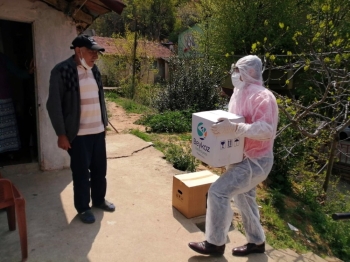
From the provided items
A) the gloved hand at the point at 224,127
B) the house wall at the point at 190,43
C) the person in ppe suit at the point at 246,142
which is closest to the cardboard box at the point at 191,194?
the person in ppe suit at the point at 246,142

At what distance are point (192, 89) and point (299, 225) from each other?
6.08 metres

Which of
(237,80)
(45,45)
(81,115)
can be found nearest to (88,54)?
(81,115)

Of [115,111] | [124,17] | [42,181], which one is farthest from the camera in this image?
[124,17]

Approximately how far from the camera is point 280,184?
618 cm

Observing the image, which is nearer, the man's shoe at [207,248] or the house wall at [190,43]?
the man's shoe at [207,248]

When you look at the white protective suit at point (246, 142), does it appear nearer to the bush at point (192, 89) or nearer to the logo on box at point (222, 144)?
the logo on box at point (222, 144)

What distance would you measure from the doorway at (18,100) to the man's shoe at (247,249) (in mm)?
3292

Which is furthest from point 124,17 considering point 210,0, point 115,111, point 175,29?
point 115,111

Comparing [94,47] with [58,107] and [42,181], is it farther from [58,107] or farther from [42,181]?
[42,181]

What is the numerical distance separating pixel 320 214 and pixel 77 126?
14.6 feet

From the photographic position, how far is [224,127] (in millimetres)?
2580

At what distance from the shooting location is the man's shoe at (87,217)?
334 centimetres

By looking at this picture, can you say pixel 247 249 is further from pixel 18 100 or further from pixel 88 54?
pixel 18 100

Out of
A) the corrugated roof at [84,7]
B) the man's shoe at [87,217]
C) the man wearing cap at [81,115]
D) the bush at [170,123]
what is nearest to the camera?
the man wearing cap at [81,115]
